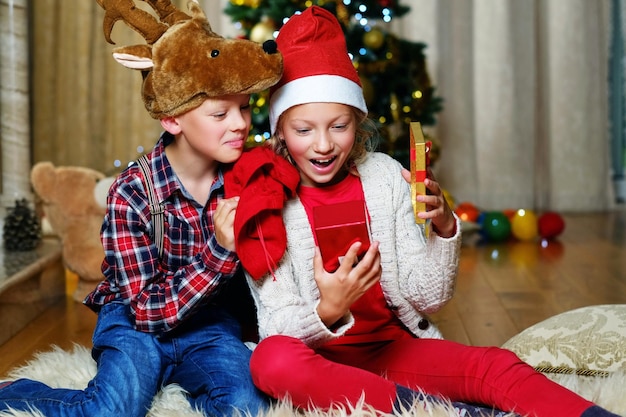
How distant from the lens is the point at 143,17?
5.02 feet

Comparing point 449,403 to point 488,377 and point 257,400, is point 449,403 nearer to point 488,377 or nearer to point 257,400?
point 488,377

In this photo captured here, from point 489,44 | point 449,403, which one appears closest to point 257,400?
point 449,403

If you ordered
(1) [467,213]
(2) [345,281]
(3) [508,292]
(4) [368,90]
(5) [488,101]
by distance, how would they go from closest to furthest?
(2) [345,281] < (3) [508,292] < (4) [368,90] < (1) [467,213] < (5) [488,101]

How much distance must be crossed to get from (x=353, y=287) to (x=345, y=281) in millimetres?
19

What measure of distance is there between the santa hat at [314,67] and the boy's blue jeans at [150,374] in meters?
0.43

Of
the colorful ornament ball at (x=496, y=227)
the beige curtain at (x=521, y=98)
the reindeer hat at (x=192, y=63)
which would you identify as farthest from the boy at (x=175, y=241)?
the beige curtain at (x=521, y=98)

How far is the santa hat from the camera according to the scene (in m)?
1.55

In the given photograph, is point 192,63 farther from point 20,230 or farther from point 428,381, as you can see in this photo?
point 20,230

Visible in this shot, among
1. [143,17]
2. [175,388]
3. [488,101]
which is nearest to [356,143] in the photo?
[143,17]

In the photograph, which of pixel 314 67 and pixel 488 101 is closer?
pixel 314 67

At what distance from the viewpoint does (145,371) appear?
156 centimetres

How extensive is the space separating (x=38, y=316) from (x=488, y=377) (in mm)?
1478

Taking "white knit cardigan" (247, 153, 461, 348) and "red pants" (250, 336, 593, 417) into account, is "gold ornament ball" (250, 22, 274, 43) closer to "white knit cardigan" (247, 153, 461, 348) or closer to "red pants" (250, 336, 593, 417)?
"white knit cardigan" (247, 153, 461, 348)

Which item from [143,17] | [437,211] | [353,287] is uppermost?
[143,17]
